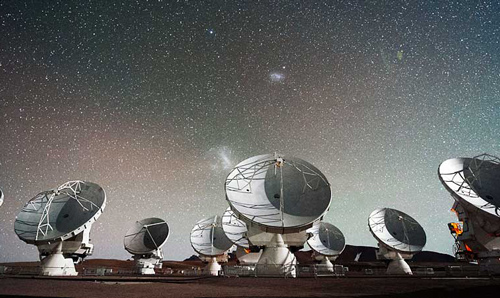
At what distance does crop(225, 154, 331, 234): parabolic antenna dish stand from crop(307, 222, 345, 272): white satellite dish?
17762 mm

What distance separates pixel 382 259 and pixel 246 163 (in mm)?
19636

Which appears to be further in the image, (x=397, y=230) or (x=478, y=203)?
(x=397, y=230)

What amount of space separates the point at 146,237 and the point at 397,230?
87.2 feet

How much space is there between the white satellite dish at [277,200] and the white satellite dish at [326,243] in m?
17.8

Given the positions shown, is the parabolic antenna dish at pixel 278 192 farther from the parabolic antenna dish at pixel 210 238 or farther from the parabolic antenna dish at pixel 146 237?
the parabolic antenna dish at pixel 210 238

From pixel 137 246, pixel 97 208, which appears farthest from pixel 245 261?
pixel 97 208

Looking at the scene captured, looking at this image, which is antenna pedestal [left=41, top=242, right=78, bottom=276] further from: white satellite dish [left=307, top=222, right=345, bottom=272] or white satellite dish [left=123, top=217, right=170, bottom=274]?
white satellite dish [left=307, top=222, right=345, bottom=272]

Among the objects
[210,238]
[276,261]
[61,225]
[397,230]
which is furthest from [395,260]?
[61,225]

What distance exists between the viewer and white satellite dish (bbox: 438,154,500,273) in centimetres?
2436

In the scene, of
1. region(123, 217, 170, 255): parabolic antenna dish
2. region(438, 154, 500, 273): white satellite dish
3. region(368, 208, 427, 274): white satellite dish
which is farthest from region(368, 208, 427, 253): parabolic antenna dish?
region(123, 217, 170, 255): parabolic antenna dish

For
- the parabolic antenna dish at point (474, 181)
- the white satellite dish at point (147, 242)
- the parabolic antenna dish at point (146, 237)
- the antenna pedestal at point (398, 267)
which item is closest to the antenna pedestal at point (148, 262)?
the white satellite dish at point (147, 242)

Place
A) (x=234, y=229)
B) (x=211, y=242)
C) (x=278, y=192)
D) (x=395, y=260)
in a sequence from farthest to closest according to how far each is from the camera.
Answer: (x=211, y=242) → (x=234, y=229) → (x=395, y=260) → (x=278, y=192)

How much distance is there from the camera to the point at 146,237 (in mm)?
35188

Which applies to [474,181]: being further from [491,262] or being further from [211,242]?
[211,242]
